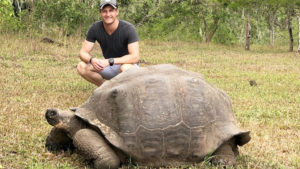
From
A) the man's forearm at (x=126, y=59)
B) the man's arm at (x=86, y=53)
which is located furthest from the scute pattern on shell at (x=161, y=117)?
the man's arm at (x=86, y=53)

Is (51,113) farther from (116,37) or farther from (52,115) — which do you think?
(116,37)

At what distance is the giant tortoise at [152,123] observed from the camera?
292 centimetres

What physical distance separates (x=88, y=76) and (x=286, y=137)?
2829 millimetres

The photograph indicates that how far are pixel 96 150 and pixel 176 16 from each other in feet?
66.9

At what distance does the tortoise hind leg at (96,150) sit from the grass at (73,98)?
194 millimetres

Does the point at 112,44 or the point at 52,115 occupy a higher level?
the point at 112,44

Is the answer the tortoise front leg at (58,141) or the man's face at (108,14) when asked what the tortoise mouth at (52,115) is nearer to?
the tortoise front leg at (58,141)

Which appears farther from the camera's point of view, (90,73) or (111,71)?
(90,73)

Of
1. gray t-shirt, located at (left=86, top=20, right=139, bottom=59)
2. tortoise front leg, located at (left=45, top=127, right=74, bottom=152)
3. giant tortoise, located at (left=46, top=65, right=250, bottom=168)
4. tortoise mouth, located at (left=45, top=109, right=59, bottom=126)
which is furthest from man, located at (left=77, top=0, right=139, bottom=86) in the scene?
tortoise mouth, located at (left=45, top=109, right=59, bottom=126)

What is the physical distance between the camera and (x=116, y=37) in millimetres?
5207

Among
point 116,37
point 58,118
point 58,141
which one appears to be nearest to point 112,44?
point 116,37

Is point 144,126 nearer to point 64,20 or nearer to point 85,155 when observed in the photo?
point 85,155

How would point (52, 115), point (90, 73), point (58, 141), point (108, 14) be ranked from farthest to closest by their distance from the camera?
point (90, 73)
point (108, 14)
point (58, 141)
point (52, 115)

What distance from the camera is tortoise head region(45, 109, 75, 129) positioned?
3.01 m
